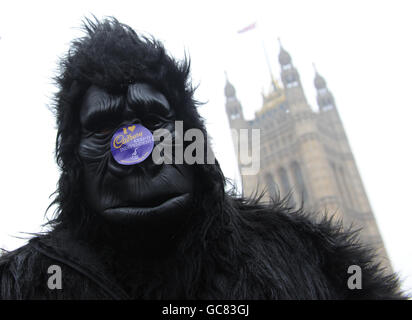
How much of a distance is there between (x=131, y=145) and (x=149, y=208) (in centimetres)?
13

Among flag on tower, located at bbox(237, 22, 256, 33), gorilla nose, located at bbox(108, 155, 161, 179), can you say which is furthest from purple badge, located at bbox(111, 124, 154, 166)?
flag on tower, located at bbox(237, 22, 256, 33)

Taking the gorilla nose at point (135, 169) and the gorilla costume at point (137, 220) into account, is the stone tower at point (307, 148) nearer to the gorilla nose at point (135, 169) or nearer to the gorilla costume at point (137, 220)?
the gorilla costume at point (137, 220)

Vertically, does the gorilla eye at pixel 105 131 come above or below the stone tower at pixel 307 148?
below

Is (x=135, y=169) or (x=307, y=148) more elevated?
(x=307, y=148)

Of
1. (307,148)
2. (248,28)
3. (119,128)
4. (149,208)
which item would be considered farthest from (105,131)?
(307,148)

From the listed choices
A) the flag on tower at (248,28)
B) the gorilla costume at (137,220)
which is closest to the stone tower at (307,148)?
the flag on tower at (248,28)

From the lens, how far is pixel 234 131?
28.2 meters

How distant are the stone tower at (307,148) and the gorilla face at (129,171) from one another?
26.3m

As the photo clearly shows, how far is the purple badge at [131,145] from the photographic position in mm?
871

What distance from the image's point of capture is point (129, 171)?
0.87 m

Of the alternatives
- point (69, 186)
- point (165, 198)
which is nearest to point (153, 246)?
point (165, 198)

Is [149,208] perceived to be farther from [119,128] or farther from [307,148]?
[307,148]

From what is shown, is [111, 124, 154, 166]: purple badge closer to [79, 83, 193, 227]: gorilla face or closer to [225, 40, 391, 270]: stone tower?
[79, 83, 193, 227]: gorilla face

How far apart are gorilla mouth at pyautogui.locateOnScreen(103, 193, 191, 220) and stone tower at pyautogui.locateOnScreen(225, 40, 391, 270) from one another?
26.3 meters
